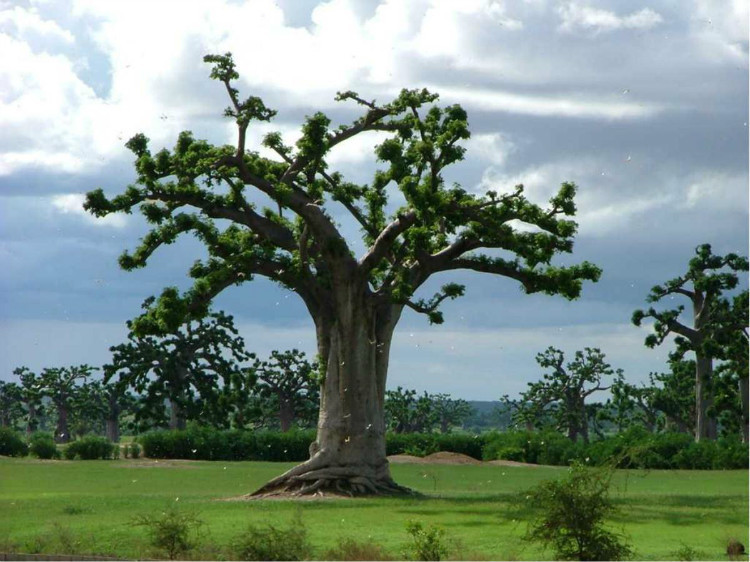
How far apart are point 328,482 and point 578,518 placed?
1548 cm

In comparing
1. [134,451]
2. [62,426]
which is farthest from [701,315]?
[62,426]

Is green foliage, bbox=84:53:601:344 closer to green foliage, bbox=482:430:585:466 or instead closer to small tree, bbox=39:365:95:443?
green foliage, bbox=482:430:585:466

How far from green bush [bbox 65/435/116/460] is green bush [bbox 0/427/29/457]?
3.18 m

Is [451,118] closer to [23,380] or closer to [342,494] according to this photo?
[342,494]

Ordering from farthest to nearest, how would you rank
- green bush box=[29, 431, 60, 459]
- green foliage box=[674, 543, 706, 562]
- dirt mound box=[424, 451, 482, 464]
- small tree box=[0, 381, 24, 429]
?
small tree box=[0, 381, 24, 429] < green bush box=[29, 431, 60, 459] < dirt mound box=[424, 451, 482, 464] < green foliage box=[674, 543, 706, 562]

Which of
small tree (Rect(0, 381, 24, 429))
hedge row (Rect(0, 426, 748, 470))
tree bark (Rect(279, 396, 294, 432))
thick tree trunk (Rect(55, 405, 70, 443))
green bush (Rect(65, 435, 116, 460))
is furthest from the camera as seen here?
small tree (Rect(0, 381, 24, 429))

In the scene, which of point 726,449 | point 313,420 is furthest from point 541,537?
point 313,420

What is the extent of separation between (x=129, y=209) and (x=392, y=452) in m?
28.9

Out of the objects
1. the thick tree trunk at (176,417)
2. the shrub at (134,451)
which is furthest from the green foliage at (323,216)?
the thick tree trunk at (176,417)

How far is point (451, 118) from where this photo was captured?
3144 centimetres

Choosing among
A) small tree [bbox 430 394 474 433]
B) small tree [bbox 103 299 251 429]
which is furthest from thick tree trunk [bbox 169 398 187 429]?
small tree [bbox 430 394 474 433]

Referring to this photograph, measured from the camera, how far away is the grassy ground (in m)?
20.5

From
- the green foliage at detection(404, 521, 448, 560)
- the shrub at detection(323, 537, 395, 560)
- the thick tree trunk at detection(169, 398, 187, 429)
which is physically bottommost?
the shrub at detection(323, 537, 395, 560)

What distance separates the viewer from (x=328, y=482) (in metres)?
32.2
